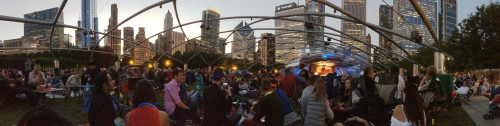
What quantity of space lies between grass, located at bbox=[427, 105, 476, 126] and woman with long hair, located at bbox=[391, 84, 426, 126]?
5400 mm

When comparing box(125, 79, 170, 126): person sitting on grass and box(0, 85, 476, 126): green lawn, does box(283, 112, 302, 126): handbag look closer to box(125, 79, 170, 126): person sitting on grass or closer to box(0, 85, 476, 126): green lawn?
box(125, 79, 170, 126): person sitting on grass

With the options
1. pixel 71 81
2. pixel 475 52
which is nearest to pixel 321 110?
pixel 71 81

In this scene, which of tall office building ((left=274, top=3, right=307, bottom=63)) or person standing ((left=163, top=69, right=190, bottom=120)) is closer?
person standing ((left=163, top=69, right=190, bottom=120))

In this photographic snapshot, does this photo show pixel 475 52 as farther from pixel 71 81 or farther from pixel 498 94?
pixel 71 81

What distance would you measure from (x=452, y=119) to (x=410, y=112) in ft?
22.8

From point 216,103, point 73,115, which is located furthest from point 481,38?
point 73,115

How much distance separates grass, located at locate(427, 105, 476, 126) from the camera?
9.81m

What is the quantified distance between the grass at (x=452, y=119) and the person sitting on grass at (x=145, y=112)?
28.1ft

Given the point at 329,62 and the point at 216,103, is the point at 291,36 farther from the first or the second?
the point at 216,103

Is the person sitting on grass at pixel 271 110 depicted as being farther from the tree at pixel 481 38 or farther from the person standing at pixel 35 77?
the tree at pixel 481 38

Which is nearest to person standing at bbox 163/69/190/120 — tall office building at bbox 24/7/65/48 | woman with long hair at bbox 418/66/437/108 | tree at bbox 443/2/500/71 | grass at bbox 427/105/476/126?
woman with long hair at bbox 418/66/437/108

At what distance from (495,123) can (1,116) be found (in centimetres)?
1472

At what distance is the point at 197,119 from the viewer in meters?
8.23

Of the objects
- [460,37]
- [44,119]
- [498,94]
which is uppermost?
[460,37]
